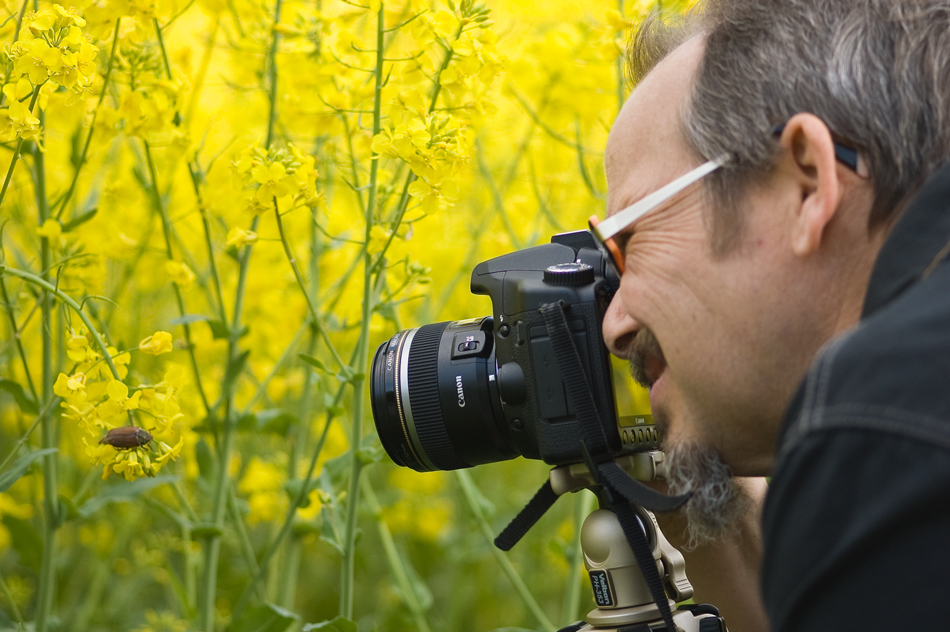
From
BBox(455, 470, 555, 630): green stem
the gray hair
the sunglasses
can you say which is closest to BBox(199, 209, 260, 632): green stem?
BBox(455, 470, 555, 630): green stem

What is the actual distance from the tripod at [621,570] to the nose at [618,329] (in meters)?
0.14

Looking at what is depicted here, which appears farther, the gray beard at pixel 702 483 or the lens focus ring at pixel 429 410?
the lens focus ring at pixel 429 410

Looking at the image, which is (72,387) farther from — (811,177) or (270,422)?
(811,177)

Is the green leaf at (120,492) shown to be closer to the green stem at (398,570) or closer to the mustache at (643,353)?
the green stem at (398,570)

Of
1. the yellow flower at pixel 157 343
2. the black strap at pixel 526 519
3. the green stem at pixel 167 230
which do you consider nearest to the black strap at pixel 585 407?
the black strap at pixel 526 519

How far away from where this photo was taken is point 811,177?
73cm

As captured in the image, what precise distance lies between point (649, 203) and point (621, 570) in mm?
403

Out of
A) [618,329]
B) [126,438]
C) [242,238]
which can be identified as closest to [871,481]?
[618,329]

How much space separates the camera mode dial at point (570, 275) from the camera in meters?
0.96

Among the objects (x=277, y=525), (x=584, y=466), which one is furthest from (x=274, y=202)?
(x=277, y=525)

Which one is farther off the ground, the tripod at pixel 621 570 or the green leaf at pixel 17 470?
the green leaf at pixel 17 470

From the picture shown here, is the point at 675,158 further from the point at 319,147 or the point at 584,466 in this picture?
the point at 319,147

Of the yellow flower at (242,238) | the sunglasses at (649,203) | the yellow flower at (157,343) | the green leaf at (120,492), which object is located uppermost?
the yellow flower at (242,238)

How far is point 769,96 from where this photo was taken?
76 cm
